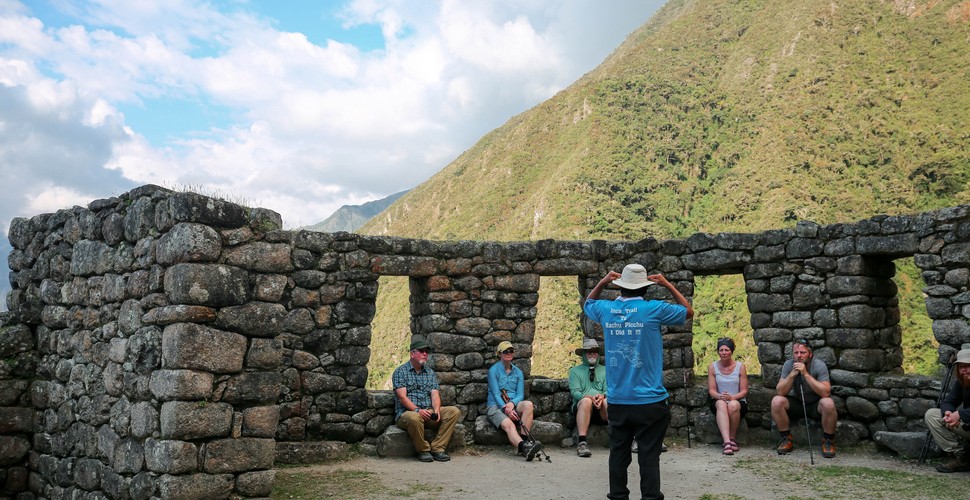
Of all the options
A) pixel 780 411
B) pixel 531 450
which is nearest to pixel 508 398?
pixel 531 450

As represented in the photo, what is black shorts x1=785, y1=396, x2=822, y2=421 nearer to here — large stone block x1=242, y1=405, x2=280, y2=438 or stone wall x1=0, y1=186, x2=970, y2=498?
stone wall x1=0, y1=186, x2=970, y2=498

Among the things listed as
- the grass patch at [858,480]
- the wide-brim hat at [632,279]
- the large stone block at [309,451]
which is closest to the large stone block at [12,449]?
the large stone block at [309,451]

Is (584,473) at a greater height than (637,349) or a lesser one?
lesser

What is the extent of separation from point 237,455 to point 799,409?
7.43 meters

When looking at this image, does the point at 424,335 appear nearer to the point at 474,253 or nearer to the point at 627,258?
the point at 474,253

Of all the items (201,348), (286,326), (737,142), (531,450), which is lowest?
(531,450)

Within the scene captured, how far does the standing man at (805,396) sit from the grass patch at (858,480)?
0.84m

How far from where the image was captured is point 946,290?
9070 millimetres

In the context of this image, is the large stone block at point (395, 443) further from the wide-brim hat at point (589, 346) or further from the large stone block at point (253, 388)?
the large stone block at point (253, 388)

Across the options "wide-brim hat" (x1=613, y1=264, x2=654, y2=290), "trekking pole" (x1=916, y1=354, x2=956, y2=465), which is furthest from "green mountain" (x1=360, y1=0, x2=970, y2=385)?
"wide-brim hat" (x1=613, y1=264, x2=654, y2=290)

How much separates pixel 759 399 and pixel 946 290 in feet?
9.05

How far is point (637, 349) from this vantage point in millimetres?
5754

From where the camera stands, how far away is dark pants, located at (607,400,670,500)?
5613mm

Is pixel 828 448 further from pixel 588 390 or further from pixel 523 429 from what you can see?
pixel 523 429
